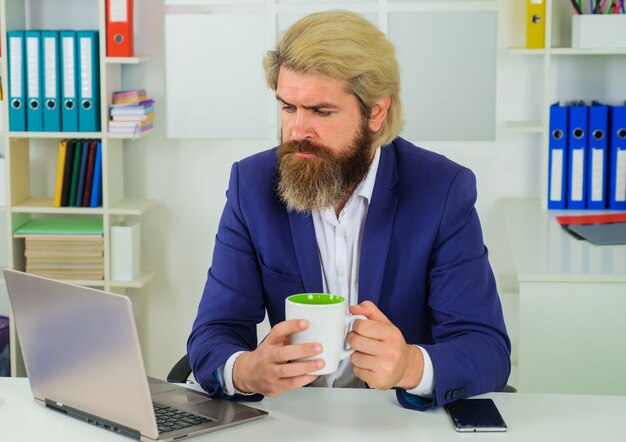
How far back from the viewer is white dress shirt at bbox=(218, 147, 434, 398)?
6.96 ft

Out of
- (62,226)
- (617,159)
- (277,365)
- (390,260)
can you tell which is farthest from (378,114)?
(62,226)

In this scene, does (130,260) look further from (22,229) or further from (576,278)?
(576,278)

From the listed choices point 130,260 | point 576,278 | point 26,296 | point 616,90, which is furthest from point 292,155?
point 616,90

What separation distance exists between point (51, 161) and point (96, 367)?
257 centimetres

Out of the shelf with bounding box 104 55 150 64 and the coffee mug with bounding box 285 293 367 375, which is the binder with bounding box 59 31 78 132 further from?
the coffee mug with bounding box 285 293 367 375

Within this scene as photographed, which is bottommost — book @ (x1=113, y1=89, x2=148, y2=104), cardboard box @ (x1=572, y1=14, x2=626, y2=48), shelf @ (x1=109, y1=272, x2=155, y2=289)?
shelf @ (x1=109, y1=272, x2=155, y2=289)

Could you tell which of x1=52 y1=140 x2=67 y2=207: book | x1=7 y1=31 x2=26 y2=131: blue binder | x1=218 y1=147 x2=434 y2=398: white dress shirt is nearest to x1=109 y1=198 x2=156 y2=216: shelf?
x1=52 y1=140 x2=67 y2=207: book

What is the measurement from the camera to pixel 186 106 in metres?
3.88

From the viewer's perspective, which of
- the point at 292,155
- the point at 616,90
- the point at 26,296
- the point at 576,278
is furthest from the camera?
the point at 616,90

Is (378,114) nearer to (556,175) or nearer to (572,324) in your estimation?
(572,324)

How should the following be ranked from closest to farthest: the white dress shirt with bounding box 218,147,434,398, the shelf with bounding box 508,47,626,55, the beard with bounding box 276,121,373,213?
the beard with bounding box 276,121,373,213 < the white dress shirt with bounding box 218,147,434,398 < the shelf with bounding box 508,47,626,55

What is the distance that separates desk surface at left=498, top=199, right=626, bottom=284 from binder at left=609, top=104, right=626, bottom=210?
175mm

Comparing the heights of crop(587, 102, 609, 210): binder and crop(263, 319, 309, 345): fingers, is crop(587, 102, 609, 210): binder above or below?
above

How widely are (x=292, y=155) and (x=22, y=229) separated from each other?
6.73ft
